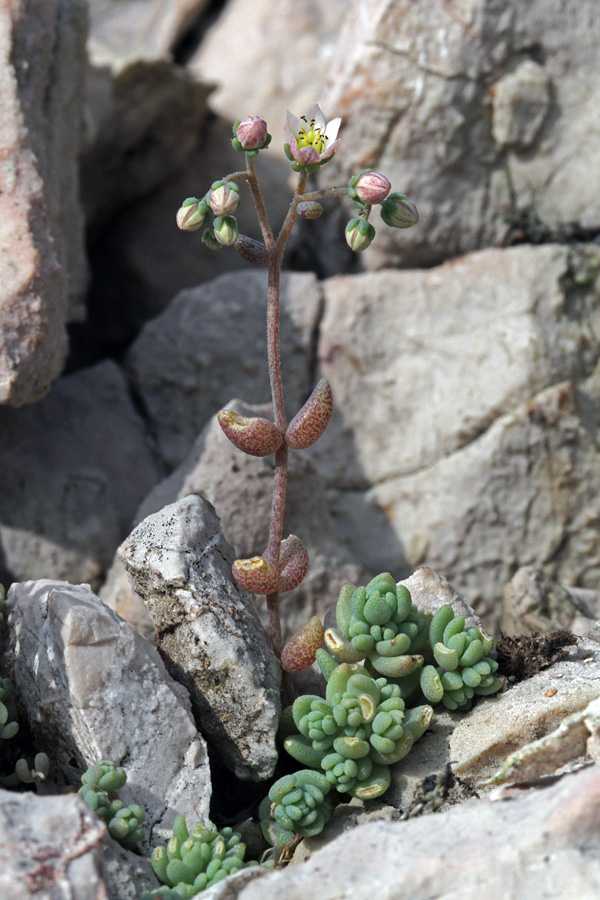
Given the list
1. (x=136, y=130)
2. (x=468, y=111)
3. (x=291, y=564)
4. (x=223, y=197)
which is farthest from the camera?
(x=136, y=130)

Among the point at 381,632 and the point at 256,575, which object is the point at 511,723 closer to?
the point at 381,632

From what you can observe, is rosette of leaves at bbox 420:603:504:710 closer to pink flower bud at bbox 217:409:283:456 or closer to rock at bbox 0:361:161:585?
pink flower bud at bbox 217:409:283:456

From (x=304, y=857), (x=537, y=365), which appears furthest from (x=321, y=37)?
(x=304, y=857)

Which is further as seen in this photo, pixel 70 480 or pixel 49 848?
pixel 70 480

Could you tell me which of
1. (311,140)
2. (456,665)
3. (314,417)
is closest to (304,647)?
(456,665)

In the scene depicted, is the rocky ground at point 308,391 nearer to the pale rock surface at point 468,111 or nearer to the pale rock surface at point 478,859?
the pale rock surface at point 468,111
